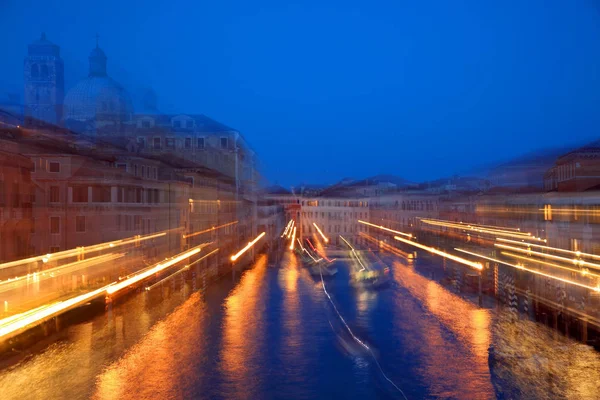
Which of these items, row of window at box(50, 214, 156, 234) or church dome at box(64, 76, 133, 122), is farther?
church dome at box(64, 76, 133, 122)

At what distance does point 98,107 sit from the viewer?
51.6 m

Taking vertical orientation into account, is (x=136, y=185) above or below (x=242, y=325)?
above

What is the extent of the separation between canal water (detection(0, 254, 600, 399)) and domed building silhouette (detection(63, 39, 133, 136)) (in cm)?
3488

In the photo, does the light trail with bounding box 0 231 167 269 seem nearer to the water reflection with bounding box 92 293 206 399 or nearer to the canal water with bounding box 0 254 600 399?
the canal water with bounding box 0 254 600 399

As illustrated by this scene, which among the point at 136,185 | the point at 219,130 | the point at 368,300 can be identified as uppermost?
the point at 219,130

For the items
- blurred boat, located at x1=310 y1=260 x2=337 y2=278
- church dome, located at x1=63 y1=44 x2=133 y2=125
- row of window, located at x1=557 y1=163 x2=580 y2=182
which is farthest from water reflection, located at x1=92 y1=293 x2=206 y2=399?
church dome, located at x1=63 y1=44 x2=133 y2=125

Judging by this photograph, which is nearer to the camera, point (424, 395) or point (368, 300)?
point (424, 395)

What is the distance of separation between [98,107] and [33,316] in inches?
1719

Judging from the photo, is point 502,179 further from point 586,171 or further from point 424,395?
point 424,395

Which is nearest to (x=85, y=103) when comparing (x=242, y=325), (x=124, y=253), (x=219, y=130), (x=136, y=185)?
(x=219, y=130)

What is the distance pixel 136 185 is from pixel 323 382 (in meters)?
25.9

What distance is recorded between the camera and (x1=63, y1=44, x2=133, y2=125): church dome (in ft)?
167

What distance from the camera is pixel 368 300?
1814cm

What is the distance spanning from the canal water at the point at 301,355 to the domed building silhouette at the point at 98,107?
34.9 meters
